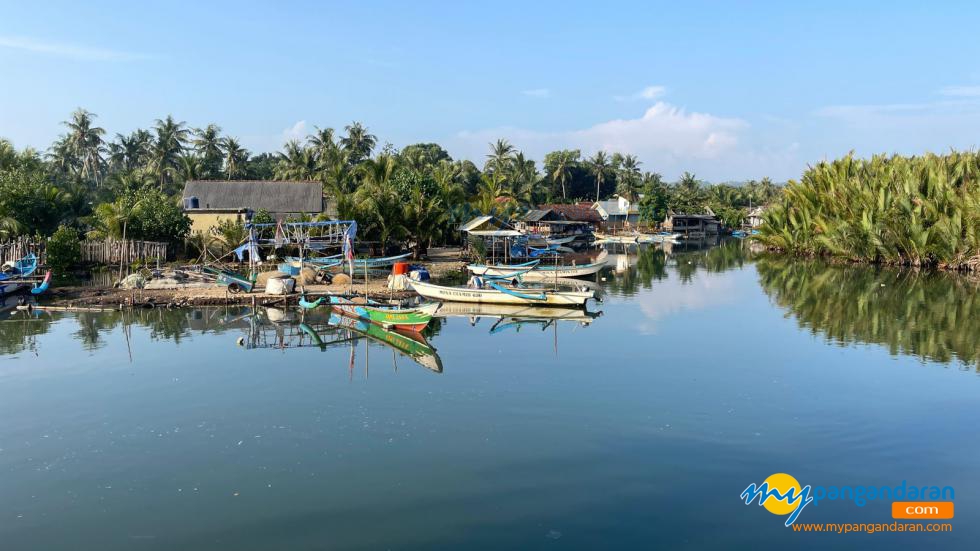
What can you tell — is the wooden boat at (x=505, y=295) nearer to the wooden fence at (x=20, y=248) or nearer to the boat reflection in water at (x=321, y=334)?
the boat reflection in water at (x=321, y=334)

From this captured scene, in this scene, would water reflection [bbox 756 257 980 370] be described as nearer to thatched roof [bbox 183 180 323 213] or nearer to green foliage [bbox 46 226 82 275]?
thatched roof [bbox 183 180 323 213]

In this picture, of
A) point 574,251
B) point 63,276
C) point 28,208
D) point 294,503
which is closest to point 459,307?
point 294,503

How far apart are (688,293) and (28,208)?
114 ft

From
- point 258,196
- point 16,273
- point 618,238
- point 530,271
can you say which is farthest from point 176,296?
point 618,238

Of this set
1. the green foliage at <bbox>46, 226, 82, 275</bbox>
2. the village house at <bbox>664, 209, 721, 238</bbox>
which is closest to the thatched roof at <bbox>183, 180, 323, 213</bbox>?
the green foliage at <bbox>46, 226, 82, 275</bbox>

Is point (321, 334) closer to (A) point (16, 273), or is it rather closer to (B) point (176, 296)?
(B) point (176, 296)

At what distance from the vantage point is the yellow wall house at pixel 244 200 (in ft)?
138

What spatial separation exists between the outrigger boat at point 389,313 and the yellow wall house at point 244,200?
62.3 ft

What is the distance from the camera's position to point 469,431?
1352 cm

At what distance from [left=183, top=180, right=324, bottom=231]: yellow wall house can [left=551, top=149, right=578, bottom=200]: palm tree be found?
161 ft

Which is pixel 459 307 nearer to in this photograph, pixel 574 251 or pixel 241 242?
pixel 241 242

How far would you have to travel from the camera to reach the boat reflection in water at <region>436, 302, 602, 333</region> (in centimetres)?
2522

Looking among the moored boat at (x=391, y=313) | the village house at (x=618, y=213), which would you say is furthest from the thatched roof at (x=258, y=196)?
the village house at (x=618, y=213)

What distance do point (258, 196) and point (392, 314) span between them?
24995 mm
